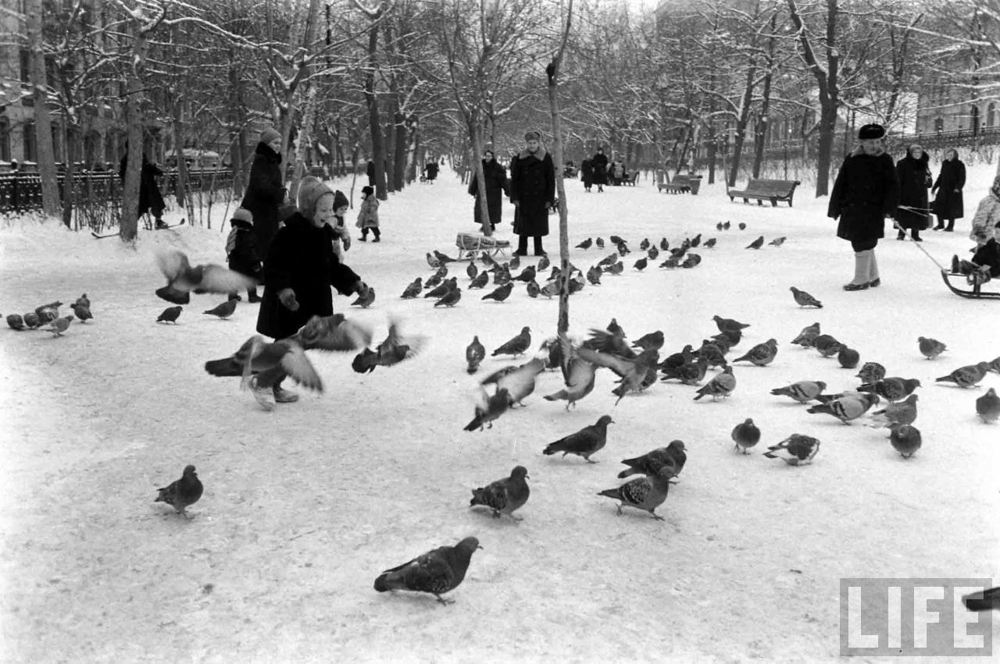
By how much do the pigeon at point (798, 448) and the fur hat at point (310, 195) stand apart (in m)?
3.68

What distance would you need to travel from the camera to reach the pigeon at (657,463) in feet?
17.1

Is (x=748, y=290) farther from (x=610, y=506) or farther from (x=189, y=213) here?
(x=189, y=213)

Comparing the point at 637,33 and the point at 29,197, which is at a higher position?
the point at 637,33

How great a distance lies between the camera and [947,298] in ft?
40.0

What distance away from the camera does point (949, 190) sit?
21812 mm

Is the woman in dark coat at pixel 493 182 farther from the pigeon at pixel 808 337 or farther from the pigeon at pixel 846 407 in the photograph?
the pigeon at pixel 846 407

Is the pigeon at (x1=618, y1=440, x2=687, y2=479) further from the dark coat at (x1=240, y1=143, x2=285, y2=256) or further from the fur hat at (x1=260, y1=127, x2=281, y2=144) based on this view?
the fur hat at (x1=260, y1=127, x2=281, y2=144)

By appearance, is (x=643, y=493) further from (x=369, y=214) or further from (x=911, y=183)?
(x=911, y=183)

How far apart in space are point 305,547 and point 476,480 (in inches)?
50.8

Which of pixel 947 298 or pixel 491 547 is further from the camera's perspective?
pixel 947 298

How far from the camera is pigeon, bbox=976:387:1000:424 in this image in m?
6.54

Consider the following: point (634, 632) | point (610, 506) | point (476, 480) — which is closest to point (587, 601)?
point (634, 632)

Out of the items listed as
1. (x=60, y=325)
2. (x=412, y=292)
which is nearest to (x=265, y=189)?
(x=412, y=292)

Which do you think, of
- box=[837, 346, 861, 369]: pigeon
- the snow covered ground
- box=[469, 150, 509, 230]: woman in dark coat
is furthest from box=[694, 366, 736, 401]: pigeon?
box=[469, 150, 509, 230]: woman in dark coat
